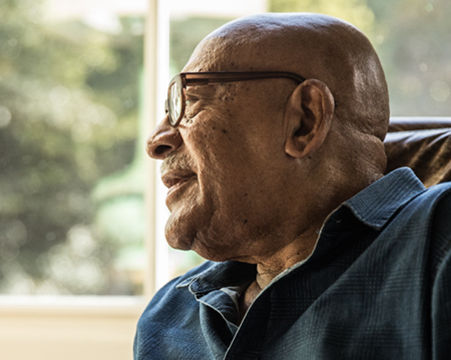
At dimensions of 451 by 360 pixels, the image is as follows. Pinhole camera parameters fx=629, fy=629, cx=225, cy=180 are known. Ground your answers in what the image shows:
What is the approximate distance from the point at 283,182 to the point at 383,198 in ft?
0.62

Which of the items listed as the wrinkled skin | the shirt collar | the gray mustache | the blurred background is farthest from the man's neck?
the blurred background

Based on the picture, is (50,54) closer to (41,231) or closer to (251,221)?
(41,231)

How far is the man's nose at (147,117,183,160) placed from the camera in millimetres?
1281

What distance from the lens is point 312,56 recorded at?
3.95ft

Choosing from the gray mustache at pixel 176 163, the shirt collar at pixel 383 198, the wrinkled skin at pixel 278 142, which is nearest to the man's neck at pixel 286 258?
the wrinkled skin at pixel 278 142

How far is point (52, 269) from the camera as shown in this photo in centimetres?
311

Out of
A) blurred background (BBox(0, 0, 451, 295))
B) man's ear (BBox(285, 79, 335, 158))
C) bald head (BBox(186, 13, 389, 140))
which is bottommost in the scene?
blurred background (BBox(0, 0, 451, 295))

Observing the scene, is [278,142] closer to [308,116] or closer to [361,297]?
[308,116]

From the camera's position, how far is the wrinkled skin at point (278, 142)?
120 cm

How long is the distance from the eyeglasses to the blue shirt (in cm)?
28

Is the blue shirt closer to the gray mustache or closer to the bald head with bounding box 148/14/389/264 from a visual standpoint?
the bald head with bounding box 148/14/389/264

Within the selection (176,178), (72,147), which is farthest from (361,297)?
(72,147)

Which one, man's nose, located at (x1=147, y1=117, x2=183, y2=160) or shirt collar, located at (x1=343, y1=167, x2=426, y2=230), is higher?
man's nose, located at (x1=147, y1=117, x2=183, y2=160)

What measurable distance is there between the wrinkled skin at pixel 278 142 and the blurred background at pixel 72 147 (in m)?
1.86
